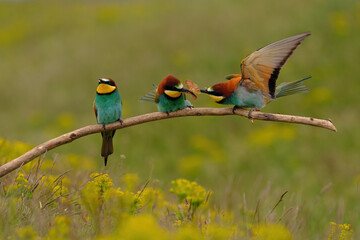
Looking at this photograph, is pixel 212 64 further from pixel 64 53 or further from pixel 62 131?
pixel 64 53

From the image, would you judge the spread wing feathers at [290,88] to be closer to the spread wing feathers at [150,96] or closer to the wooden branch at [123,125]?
the wooden branch at [123,125]

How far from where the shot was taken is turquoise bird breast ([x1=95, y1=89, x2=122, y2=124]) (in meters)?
3.14

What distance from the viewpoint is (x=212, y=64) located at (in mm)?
9680

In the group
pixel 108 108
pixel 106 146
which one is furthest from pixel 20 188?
pixel 108 108

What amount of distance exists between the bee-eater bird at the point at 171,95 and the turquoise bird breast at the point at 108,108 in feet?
1.27

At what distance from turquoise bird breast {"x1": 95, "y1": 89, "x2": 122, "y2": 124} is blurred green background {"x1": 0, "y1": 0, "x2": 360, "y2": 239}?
36 cm

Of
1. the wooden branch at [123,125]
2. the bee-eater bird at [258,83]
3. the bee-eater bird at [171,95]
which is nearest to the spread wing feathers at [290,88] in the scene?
the bee-eater bird at [258,83]

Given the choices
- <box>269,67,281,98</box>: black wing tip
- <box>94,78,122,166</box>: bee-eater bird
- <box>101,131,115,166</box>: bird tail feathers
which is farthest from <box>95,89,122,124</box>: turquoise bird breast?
<box>269,67,281,98</box>: black wing tip

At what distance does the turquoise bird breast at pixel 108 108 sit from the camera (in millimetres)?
3145

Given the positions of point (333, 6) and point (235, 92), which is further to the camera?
point (333, 6)

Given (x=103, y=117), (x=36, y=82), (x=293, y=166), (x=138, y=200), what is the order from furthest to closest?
1. (x=36, y=82)
2. (x=293, y=166)
3. (x=103, y=117)
4. (x=138, y=200)

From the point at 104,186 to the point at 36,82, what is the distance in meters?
9.72

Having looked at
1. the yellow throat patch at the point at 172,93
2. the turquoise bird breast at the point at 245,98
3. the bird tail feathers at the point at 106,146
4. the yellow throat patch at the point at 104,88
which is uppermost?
the yellow throat patch at the point at 104,88

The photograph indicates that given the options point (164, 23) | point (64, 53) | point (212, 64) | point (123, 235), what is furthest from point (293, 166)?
point (64, 53)
